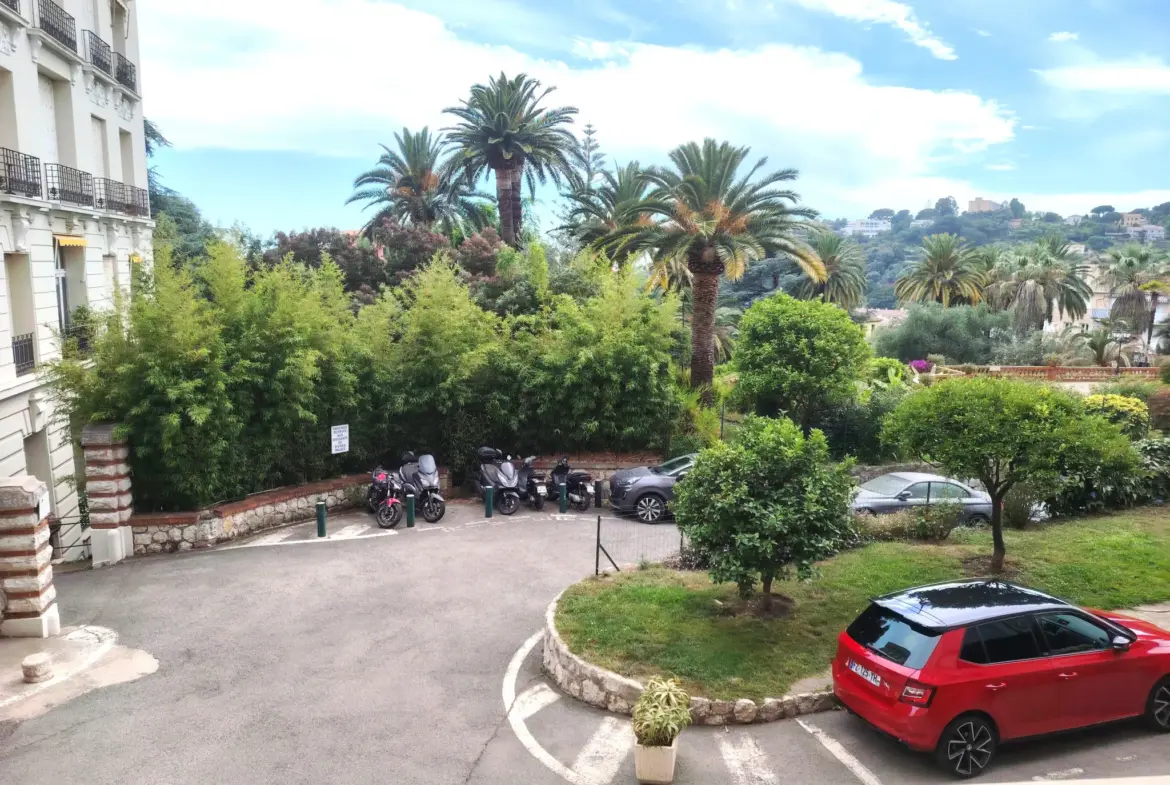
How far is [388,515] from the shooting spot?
631 inches

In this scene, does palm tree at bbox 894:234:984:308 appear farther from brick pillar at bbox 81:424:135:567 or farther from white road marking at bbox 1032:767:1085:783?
brick pillar at bbox 81:424:135:567

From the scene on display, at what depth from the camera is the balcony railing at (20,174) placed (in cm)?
1551

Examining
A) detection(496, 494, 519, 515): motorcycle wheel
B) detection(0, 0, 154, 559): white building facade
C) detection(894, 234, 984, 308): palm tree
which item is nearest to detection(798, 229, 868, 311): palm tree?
detection(894, 234, 984, 308): palm tree

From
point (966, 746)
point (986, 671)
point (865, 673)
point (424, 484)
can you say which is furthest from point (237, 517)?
point (986, 671)

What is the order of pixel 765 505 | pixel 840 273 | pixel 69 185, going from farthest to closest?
pixel 840 273 < pixel 69 185 < pixel 765 505

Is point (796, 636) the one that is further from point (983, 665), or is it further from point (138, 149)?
point (138, 149)

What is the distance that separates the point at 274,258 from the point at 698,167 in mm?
21175

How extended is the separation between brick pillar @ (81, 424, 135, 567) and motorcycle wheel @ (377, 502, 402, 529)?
4.43 metres

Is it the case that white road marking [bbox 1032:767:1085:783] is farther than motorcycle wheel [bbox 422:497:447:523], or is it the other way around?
motorcycle wheel [bbox 422:497:447:523]

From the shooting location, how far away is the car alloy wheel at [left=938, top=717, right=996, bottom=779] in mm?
7238

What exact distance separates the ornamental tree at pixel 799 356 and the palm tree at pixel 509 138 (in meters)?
16.0

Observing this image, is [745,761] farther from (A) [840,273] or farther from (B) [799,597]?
(A) [840,273]

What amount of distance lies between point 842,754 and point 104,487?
1200 centimetres

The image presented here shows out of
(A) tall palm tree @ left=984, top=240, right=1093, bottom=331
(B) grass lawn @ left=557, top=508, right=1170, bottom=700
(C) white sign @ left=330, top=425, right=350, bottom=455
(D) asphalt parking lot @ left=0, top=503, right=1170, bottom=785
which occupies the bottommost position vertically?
(D) asphalt parking lot @ left=0, top=503, right=1170, bottom=785
